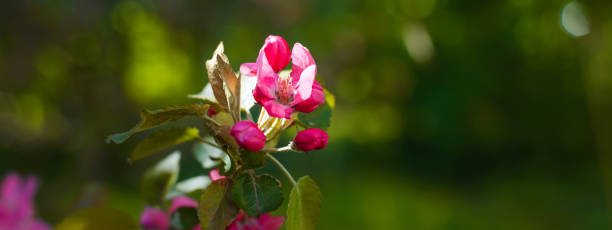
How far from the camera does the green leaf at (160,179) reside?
1.23ft

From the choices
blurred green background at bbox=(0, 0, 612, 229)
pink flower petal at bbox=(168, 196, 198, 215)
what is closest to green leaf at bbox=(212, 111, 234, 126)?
pink flower petal at bbox=(168, 196, 198, 215)

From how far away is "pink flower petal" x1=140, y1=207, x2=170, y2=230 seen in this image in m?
0.37

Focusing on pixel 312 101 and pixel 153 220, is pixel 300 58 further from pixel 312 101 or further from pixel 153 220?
pixel 153 220

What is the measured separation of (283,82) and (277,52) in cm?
2

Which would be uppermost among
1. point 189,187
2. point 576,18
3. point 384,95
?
point 189,187

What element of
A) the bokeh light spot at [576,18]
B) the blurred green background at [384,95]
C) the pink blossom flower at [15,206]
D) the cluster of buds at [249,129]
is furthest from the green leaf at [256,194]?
the bokeh light spot at [576,18]

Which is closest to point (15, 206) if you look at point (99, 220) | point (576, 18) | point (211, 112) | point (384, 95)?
point (99, 220)

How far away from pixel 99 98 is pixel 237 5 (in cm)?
94

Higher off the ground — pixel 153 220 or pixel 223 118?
pixel 223 118

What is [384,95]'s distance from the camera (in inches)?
160

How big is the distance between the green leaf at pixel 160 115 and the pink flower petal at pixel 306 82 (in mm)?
53

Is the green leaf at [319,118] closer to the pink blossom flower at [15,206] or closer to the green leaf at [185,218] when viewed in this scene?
the green leaf at [185,218]

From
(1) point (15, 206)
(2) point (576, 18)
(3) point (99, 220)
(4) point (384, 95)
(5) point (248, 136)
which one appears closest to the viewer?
(5) point (248, 136)

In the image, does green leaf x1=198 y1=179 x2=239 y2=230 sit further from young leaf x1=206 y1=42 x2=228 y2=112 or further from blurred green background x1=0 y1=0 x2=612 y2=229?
blurred green background x1=0 y1=0 x2=612 y2=229
